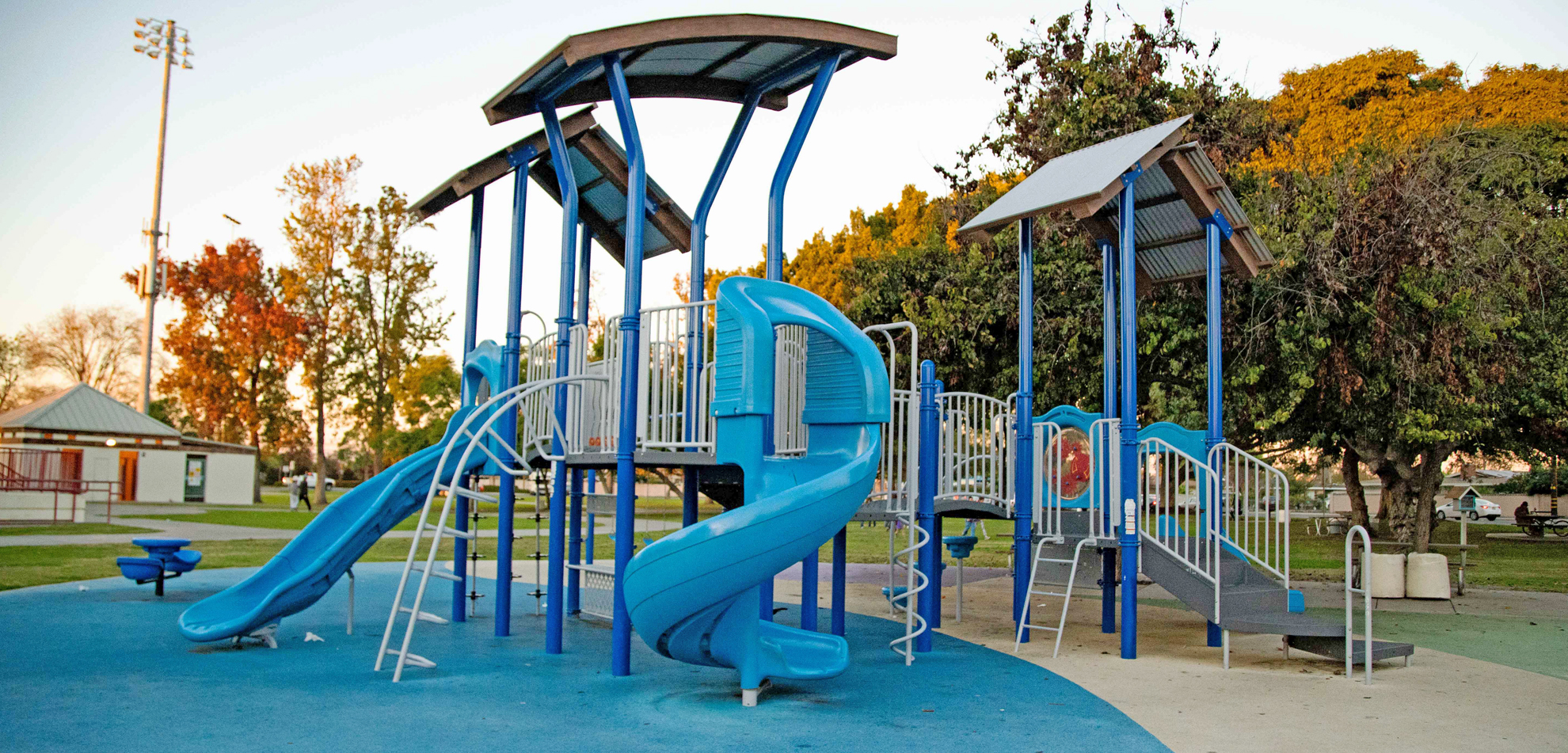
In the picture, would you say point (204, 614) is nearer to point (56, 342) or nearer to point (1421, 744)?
point (1421, 744)

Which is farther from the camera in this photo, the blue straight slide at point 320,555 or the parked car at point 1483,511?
the parked car at point 1483,511

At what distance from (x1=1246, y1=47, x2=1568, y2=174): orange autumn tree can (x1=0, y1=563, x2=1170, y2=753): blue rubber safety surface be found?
16287mm

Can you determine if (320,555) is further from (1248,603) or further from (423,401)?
(423,401)

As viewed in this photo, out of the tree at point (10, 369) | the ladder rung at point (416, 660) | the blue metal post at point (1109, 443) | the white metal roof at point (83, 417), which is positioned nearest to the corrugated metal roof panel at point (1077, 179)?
the blue metal post at point (1109, 443)

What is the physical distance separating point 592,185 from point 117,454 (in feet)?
109

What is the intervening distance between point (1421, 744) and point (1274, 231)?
37.3 ft

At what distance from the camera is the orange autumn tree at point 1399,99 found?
75.5 feet

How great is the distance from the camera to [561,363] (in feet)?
31.9

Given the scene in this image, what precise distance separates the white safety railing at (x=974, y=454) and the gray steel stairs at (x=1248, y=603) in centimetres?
170

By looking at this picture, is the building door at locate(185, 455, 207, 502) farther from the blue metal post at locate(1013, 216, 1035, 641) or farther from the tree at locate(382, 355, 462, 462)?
the blue metal post at locate(1013, 216, 1035, 641)

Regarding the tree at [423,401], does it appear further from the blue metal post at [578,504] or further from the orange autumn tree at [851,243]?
the blue metal post at [578,504]

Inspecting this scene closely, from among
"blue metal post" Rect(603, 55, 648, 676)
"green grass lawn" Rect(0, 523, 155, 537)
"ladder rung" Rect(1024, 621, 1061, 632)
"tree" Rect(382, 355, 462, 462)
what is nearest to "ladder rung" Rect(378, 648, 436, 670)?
"blue metal post" Rect(603, 55, 648, 676)

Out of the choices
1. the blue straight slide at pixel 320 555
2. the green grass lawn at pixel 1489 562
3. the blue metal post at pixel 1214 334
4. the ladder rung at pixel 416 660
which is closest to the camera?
the ladder rung at pixel 416 660

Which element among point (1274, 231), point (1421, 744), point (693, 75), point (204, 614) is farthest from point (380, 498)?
point (1274, 231)
